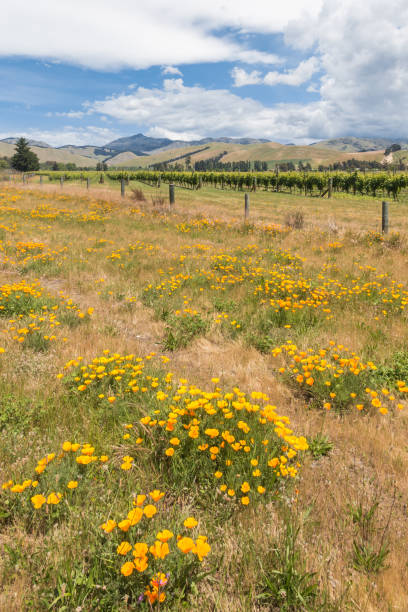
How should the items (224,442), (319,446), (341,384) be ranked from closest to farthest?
(224,442)
(319,446)
(341,384)

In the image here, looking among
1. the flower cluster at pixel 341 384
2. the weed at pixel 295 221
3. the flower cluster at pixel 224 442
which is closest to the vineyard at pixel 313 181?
the weed at pixel 295 221

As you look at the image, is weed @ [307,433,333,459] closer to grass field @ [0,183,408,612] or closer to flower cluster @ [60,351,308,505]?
grass field @ [0,183,408,612]

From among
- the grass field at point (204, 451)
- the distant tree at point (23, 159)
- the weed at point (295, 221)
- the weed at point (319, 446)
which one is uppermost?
the distant tree at point (23, 159)

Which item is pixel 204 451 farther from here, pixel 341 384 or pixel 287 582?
pixel 341 384

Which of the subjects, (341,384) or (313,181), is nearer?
(341,384)

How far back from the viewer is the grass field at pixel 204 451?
1885 millimetres

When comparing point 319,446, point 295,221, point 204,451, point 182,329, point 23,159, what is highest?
point 23,159

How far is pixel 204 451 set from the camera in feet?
9.03

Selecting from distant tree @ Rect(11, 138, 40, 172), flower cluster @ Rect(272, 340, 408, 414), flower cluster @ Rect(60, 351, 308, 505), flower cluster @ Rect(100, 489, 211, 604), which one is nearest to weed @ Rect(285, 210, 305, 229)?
flower cluster @ Rect(272, 340, 408, 414)

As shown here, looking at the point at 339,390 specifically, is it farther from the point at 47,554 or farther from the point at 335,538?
the point at 47,554

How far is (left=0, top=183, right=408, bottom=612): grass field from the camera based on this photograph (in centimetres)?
188

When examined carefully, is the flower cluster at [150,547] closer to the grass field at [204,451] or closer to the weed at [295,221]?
the grass field at [204,451]

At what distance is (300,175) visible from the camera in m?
59.9

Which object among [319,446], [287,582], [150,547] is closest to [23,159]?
[319,446]
